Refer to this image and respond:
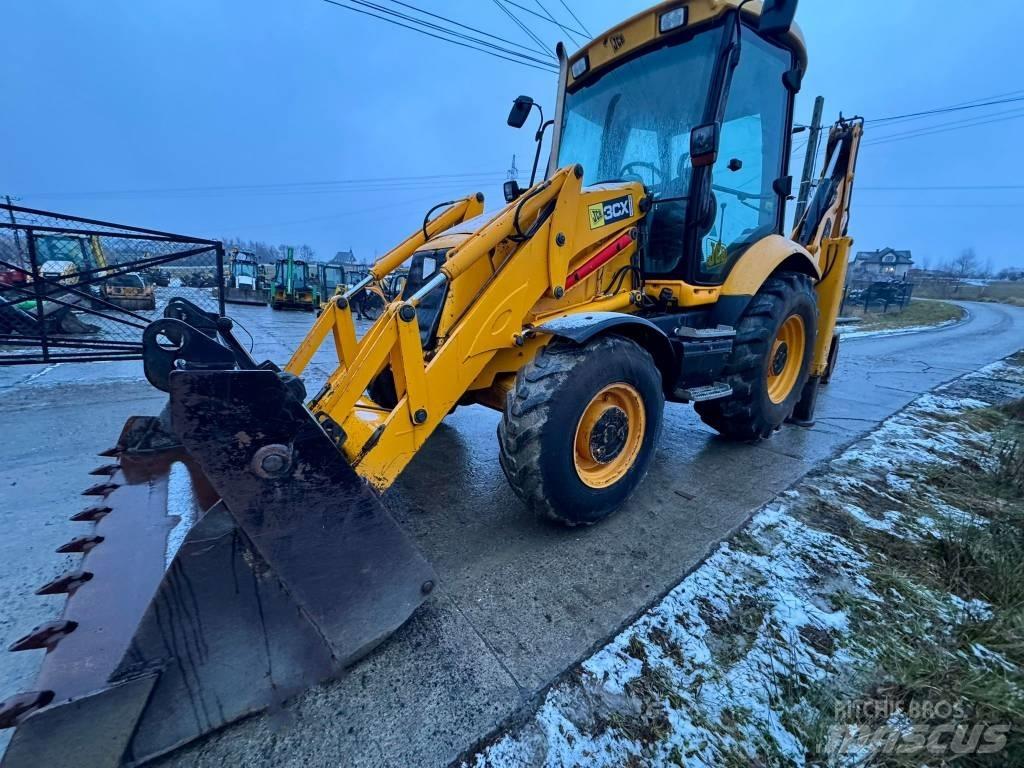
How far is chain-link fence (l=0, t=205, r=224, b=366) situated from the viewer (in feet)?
17.6

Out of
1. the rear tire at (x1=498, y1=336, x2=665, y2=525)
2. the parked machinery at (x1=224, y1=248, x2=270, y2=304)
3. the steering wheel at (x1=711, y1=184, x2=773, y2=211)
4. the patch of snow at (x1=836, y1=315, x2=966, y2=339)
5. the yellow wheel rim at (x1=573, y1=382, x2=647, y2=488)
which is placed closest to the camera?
the rear tire at (x1=498, y1=336, x2=665, y2=525)

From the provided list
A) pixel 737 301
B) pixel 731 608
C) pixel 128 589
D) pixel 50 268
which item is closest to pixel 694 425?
pixel 737 301

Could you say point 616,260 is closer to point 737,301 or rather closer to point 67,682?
point 737,301

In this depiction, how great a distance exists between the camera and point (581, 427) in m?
2.29

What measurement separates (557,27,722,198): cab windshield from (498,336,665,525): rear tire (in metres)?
1.49

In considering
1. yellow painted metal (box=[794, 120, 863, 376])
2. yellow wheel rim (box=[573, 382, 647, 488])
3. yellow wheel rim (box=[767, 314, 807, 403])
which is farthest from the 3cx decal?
yellow painted metal (box=[794, 120, 863, 376])

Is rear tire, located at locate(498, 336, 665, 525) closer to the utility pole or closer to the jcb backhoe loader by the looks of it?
the jcb backhoe loader

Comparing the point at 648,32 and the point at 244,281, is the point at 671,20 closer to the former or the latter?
the point at 648,32

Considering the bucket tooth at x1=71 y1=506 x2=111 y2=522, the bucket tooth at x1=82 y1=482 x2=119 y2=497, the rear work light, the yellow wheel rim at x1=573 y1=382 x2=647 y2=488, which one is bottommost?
the bucket tooth at x1=71 y1=506 x2=111 y2=522

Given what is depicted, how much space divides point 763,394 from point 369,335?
2.94 metres

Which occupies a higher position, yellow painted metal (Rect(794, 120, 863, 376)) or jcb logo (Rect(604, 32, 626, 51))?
jcb logo (Rect(604, 32, 626, 51))

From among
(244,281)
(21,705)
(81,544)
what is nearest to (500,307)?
(81,544)

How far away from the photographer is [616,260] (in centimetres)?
299

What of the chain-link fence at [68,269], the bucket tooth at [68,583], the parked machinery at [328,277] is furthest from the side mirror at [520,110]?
the parked machinery at [328,277]
